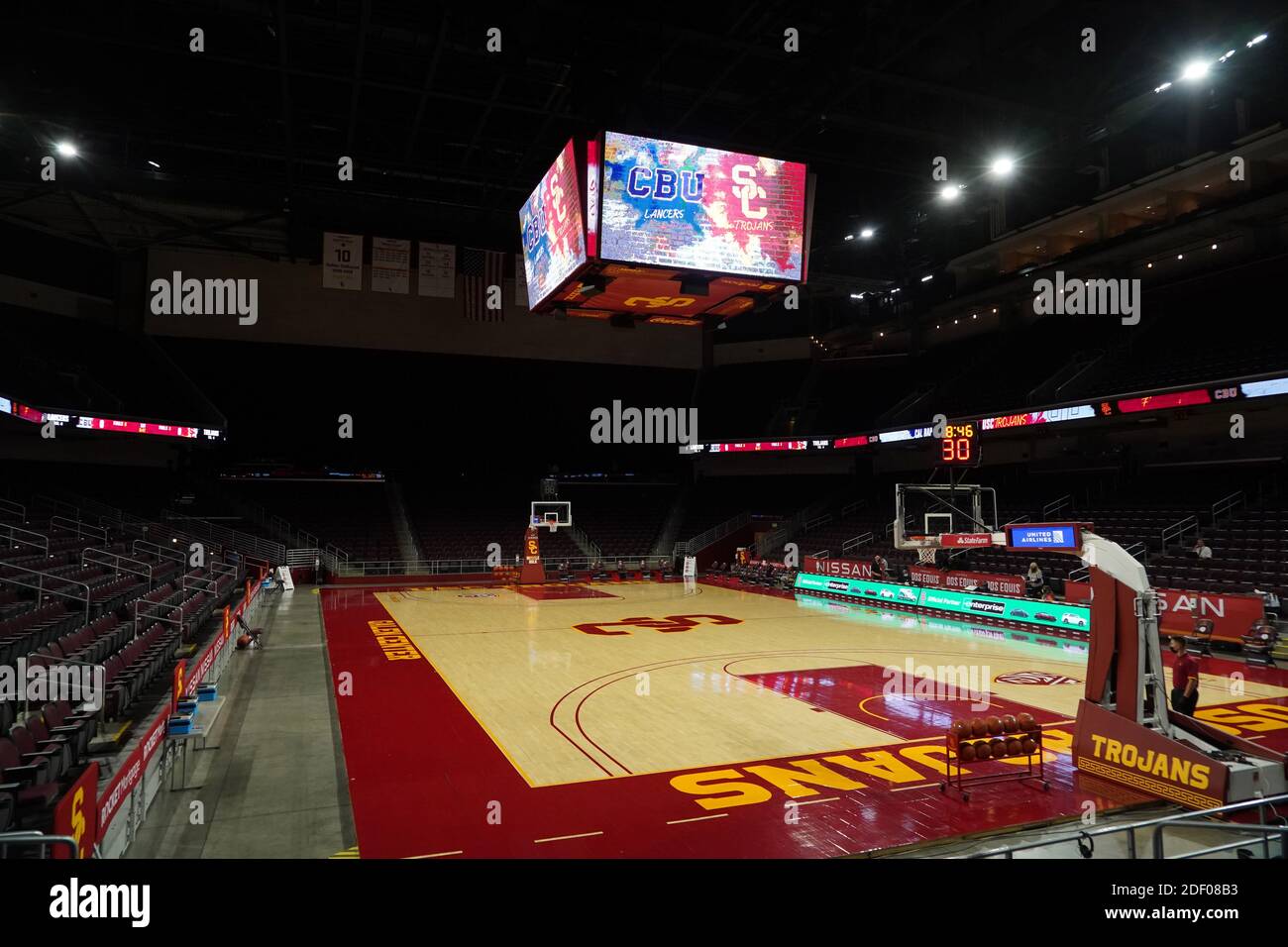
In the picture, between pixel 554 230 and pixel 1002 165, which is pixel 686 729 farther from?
pixel 1002 165

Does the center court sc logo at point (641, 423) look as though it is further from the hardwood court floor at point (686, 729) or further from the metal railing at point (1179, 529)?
the metal railing at point (1179, 529)

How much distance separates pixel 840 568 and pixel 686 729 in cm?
1783

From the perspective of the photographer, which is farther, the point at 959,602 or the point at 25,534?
the point at 959,602

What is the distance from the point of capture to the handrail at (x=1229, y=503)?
20.8 meters

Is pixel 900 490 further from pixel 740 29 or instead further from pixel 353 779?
pixel 353 779

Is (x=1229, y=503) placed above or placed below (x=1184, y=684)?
above

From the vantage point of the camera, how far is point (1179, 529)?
20781 mm

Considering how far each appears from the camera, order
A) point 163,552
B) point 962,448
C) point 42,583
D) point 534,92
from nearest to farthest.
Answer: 1. point 42,583
2. point 962,448
3. point 534,92
4. point 163,552

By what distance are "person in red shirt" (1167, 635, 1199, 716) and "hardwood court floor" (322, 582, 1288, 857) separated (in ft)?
4.80

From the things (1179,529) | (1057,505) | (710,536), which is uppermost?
(1057,505)

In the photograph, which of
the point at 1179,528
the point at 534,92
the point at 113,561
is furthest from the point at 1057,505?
Result: the point at 113,561

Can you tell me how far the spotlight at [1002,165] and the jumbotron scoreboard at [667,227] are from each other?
25.2ft

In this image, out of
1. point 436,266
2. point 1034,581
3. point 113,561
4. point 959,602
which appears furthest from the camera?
point 959,602
